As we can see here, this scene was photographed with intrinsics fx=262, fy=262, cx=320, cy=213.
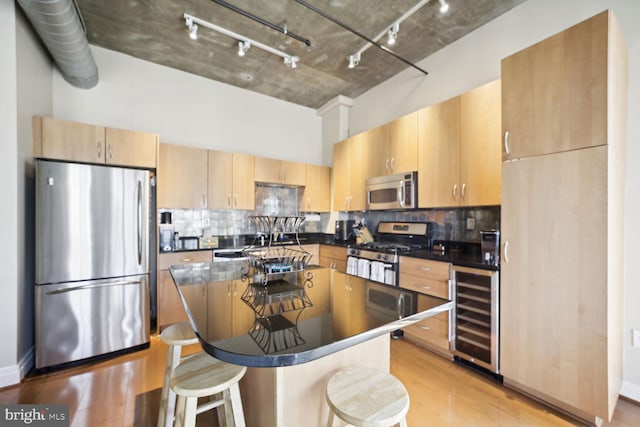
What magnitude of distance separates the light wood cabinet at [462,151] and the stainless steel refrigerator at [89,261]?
294cm

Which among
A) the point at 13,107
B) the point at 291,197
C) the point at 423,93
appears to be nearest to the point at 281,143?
the point at 291,197

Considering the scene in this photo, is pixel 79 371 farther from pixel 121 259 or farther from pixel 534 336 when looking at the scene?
pixel 534 336

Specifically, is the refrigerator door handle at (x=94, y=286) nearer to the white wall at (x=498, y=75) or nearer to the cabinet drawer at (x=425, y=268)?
the cabinet drawer at (x=425, y=268)

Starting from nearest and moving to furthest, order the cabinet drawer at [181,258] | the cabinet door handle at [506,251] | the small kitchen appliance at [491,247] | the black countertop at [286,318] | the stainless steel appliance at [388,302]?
the black countertop at [286,318], the stainless steel appliance at [388,302], the cabinet door handle at [506,251], the small kitchen appliance at [491,247], the cabinet drawer at [181,258]

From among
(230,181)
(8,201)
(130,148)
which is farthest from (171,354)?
(230,181)

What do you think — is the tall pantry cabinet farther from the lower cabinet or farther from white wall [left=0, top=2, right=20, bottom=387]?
white wall [left=0, top=2, right=20, bottom=387]

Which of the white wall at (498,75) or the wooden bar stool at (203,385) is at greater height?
the white wall at (498,75)

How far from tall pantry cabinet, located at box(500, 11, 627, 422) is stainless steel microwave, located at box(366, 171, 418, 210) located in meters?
1.07

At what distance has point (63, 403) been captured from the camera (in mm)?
1828

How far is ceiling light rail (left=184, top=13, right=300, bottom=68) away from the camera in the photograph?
252cm

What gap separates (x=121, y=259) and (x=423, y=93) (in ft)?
12.6

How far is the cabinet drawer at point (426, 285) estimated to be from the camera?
7.72 feet

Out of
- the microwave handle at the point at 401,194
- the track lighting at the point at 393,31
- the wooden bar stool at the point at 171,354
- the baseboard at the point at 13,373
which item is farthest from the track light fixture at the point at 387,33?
the baseboard at the point at 13,373

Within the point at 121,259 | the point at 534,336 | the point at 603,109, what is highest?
the point at 603,109
